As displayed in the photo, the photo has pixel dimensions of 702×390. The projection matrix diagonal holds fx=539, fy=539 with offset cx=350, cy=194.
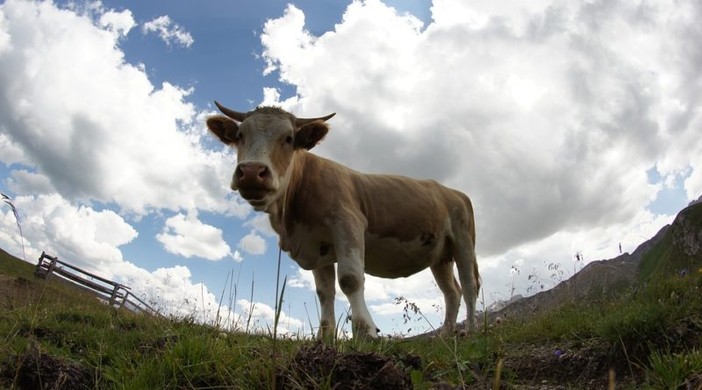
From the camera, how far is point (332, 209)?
672 centimetres

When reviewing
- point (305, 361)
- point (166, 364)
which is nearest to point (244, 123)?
point (166, 364)

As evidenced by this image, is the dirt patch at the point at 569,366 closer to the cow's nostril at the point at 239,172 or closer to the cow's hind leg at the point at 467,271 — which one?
the cow's nostril at the point at 239,172

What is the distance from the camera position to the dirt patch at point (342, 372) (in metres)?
2.61

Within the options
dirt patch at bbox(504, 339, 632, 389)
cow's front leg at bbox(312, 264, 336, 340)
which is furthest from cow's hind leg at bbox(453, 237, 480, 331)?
dirt patch at bbox(504, 339, 632, 389)

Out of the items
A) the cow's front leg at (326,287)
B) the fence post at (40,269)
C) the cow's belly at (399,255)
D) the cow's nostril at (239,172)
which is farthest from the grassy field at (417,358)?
the fence post at (40,269)

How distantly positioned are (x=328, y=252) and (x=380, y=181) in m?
1.58

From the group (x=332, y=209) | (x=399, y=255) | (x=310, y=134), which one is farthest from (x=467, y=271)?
(x=310, y=134)

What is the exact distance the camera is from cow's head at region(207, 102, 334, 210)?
5867 millimetres

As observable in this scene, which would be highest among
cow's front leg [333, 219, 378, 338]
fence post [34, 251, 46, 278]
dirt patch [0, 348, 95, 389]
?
fence post [34, 251, 46, 278]

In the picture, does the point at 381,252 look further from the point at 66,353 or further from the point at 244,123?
the point at 66,353

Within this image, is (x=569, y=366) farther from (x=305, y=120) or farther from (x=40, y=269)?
(x=40, y=269)

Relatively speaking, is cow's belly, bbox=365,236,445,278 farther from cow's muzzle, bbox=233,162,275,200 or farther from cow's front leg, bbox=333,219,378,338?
cow's muzzle, bbox=233,162,275,200

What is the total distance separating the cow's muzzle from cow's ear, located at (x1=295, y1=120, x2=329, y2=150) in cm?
105

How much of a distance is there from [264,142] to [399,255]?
9.22 feet
